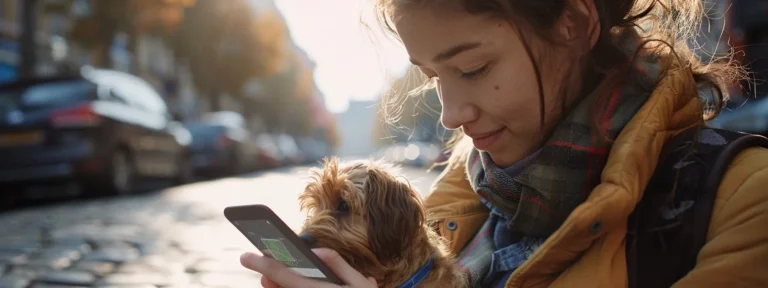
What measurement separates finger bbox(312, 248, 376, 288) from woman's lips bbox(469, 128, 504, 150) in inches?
19.3

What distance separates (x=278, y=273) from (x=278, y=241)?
0.10 m

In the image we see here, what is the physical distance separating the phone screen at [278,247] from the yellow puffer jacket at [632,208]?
0.53 m

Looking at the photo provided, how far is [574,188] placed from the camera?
195cm

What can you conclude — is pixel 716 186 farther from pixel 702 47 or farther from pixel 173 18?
pixel 173 18

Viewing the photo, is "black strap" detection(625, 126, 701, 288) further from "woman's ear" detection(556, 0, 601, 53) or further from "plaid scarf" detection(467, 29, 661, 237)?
"woman's ear" detection(556, 0, 601, 53)

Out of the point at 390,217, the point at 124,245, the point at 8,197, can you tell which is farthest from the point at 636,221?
the point at 8,197

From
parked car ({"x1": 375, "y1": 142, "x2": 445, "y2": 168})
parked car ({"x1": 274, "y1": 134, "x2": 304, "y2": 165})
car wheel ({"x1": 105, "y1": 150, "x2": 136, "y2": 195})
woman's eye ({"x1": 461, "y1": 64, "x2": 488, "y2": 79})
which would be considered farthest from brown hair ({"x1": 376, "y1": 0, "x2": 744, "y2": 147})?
parked car ({"x1": 274, "y1": 134, "x2": 304, "y2": 165})

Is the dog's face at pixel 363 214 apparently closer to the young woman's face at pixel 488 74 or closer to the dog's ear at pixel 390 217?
the dog's ear at pixel 390 217

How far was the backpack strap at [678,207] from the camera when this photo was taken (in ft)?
5.55

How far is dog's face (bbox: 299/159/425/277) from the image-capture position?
2.58 m

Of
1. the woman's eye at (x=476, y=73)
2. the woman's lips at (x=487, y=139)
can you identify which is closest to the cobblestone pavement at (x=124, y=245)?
the woman's lips at (x=487, y=139)

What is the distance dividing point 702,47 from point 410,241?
1.12 meters

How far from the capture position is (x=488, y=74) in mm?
2033

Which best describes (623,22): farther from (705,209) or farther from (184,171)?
(184,171)
